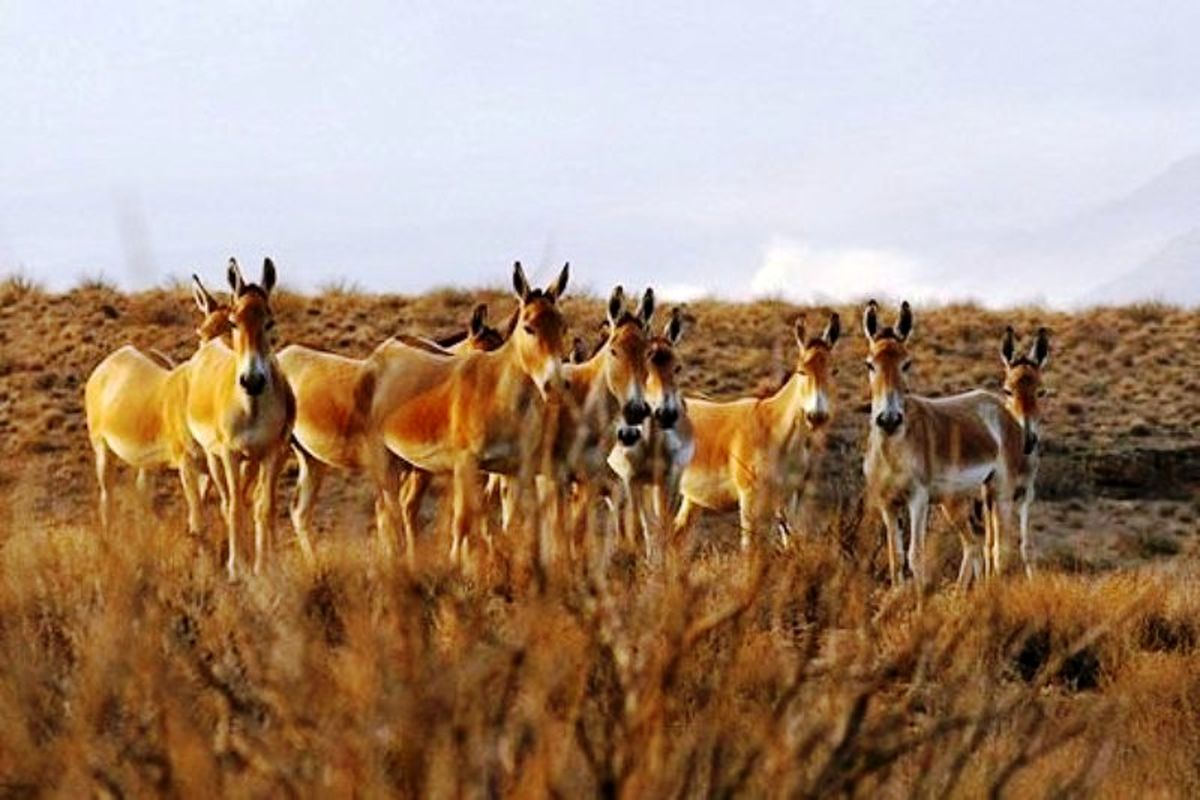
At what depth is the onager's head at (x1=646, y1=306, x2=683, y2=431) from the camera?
1698 centimetres

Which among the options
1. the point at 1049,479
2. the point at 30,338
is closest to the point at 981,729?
the point at 1049,479

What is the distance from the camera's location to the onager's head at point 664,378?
55.7ft

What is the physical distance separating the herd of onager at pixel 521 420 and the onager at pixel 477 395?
17 millimetres

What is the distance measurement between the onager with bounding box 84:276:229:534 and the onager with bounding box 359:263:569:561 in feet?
5.34

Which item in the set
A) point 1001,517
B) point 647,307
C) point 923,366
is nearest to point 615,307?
point 647,307

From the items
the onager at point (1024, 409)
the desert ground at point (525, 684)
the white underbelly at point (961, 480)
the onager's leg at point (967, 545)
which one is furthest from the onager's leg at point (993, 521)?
the desert ground at point (525, 684)

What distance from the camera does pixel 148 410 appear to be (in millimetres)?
17844

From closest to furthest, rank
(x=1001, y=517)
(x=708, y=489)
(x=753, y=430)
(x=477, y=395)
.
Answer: (x=477, y=395) → (x=753, y=430) → (x=708, y=489) → (x=1001, y=517)

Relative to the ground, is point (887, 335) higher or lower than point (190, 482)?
higher

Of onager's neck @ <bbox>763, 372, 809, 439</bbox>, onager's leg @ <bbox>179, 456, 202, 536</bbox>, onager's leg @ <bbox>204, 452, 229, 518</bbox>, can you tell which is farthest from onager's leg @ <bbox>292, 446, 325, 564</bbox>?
onager's neck @ <bbox>763, 372, 809, 439</bbox>

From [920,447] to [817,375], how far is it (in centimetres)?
118

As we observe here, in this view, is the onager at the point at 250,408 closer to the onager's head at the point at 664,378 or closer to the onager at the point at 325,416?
the onager at the point at 325,416

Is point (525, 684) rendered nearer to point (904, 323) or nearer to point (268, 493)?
point (268, 493)

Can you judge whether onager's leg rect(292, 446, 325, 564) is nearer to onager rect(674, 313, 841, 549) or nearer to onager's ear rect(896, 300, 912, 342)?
onager rect(674, 313, 841, 549)
